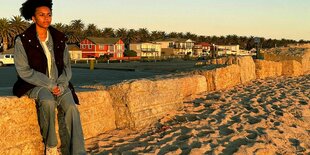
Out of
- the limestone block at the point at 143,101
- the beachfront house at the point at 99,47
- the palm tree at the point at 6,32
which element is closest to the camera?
the limestone block at the point at 143,101

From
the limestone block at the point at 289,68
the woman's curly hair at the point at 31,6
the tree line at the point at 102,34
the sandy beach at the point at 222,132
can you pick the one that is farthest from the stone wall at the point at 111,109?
the tree line at the point at 102,34

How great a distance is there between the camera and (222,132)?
5.36 m

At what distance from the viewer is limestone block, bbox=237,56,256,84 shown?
485 inches

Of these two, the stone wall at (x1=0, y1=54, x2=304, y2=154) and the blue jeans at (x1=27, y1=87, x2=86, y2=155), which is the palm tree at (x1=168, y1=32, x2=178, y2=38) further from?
the blue jeans at (x1=27, y1=87, x2=86, y2=155)

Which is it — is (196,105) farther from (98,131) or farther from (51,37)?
(51,37)

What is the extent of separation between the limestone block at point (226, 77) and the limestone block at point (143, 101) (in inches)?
127

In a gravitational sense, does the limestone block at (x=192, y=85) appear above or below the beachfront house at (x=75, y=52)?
below

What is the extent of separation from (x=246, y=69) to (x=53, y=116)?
10246 millimetres

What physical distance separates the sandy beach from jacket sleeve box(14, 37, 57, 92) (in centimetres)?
121

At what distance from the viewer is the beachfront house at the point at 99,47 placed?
73.8 metres

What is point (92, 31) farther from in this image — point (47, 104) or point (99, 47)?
point (47, 104)

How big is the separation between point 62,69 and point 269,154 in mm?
2872

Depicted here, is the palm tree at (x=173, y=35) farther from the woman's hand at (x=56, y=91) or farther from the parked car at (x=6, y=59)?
the woman's hand at (x=56, y=91)

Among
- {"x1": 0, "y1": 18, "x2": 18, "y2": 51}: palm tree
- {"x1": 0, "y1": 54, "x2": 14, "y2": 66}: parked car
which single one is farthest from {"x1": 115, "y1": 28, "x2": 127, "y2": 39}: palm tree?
{"x1": 0, "y1": 54, "x2": 14, "y2": 66}: parked car
